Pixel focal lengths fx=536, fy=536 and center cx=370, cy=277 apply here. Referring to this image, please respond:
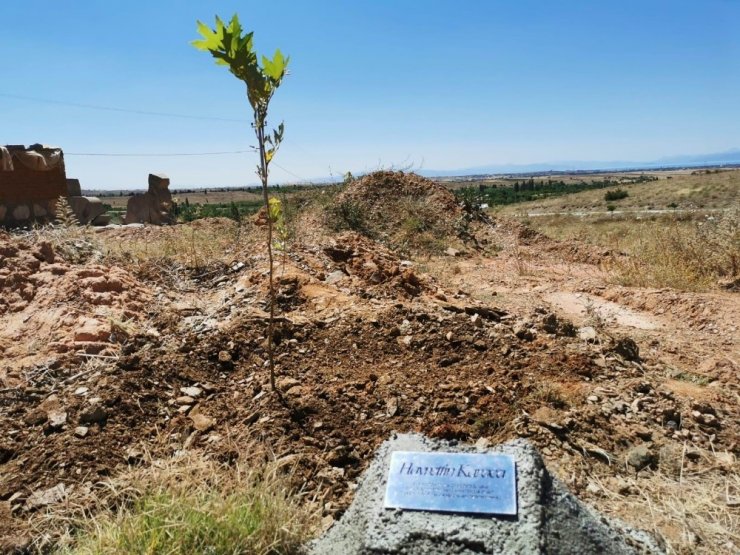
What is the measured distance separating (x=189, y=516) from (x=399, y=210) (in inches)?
359

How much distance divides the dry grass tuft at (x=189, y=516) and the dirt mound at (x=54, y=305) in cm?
159

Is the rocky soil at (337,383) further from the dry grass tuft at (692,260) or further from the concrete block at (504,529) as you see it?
the dry grass tuft at (692,260)

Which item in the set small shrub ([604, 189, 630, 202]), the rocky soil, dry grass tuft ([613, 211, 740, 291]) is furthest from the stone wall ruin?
small shrub ([604, 189, 630, 202])

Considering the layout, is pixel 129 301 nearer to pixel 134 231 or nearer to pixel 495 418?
pixel 495 418

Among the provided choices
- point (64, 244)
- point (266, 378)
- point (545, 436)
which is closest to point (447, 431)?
point (545, 436)

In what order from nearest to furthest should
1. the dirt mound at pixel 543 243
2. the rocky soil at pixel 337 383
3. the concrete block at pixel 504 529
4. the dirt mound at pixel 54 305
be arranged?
the concrete block at pixel 504 529, the rocky soil at pixel 337 383, the dirt mound at pixel 54 305, the dirt mound at pixel 543 243

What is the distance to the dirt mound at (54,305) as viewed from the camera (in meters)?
3.80

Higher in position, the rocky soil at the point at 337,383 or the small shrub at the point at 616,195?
the rocky soil at the point at 337,383

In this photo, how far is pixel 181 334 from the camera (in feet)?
13.0

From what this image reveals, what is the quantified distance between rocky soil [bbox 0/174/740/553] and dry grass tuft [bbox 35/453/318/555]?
0.14 metres

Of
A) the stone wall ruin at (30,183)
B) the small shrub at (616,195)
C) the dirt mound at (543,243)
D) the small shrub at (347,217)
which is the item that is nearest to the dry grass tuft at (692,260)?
the dirt mound at (543,243)

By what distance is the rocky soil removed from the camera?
257 cm

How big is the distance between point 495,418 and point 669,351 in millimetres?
2242

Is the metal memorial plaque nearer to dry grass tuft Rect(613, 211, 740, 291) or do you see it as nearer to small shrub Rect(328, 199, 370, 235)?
dry grass tuft Rect(613, 211, 740, 291)
